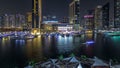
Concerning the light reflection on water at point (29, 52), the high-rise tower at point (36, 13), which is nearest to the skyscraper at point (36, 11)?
the high-rise tower at point (36, 13)

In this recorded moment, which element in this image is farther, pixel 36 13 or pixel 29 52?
pixel 36 13

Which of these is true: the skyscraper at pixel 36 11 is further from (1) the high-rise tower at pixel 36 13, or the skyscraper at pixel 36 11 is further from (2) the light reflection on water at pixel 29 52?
(2) the light reflection on water at pixel 29 52

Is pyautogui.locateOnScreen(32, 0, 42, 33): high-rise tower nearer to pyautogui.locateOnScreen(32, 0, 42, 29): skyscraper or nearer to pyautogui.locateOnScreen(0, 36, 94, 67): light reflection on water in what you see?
pyautogui.locateOnScreen(32, 0, 42, 29): skyscraper

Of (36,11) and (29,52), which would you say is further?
(36,11)

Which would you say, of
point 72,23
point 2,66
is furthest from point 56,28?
point 2,66

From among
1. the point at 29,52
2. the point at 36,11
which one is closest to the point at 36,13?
the point at 36,11

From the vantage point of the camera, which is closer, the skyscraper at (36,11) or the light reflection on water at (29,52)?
the light reflection on water at (29,52)

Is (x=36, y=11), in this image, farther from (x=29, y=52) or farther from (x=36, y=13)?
(x=29, y=52)

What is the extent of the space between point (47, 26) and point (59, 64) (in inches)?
4888

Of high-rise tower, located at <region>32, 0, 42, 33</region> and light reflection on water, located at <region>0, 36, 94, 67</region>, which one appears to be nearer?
light reflection on water, located at <region>0, 36, 94, 67</region>

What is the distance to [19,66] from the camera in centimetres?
2947

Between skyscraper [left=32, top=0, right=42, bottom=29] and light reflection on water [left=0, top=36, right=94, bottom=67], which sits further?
skyscraper [left=32, top=0, right=42, bottom=29]

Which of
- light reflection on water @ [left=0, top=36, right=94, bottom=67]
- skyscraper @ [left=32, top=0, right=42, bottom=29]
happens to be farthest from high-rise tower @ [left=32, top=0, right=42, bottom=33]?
light reflection on water @ [left=0, top=36, right=94, bottom=67]

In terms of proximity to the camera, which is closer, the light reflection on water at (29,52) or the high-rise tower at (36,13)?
the light reflection on water at (29,52)
